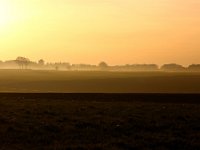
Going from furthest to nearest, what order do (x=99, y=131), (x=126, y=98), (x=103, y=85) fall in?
(x=103, y=85) → (x=126, y=98) → (x=99, y=131)

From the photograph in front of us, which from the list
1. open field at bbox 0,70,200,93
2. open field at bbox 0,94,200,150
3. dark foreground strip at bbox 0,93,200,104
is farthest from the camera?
open field at bbox 0,70,200,93

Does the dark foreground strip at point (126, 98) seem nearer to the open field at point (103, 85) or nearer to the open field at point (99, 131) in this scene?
the open field at point (99, 131)

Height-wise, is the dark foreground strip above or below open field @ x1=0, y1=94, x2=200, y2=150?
below

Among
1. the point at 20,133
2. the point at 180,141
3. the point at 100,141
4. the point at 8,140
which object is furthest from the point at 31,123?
the point at 180,141

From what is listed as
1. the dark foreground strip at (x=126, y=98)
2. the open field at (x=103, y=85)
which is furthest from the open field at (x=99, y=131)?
the open field at (x=103, y=85)

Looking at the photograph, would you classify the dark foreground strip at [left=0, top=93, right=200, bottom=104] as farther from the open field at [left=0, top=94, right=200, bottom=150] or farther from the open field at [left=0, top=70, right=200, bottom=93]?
the open field at [left=0, top=70, right=200, bottom=93]

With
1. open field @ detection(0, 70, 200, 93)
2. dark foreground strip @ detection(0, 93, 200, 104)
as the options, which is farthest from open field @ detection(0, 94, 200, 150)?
open field @ detection(0, 70, 200, 93)

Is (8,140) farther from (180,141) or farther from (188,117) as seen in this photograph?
(188,117)

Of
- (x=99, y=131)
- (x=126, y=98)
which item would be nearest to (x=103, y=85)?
(x=126, y=98)

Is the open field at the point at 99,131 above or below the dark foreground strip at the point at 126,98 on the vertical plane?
above

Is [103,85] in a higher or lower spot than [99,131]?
lower

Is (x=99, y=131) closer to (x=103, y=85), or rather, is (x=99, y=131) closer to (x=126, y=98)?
(x=126, y=98)

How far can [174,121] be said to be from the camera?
851 inches

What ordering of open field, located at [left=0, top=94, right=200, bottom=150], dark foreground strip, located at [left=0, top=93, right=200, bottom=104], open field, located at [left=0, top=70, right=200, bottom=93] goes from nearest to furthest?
open field, located at [left=0, top=94, right=200, bottom=150] < dark foreground strip, located at [left=0, top=93, right=200, bottom=104] < open field, located at [left=0, top=70, right=200, bottom=93]
